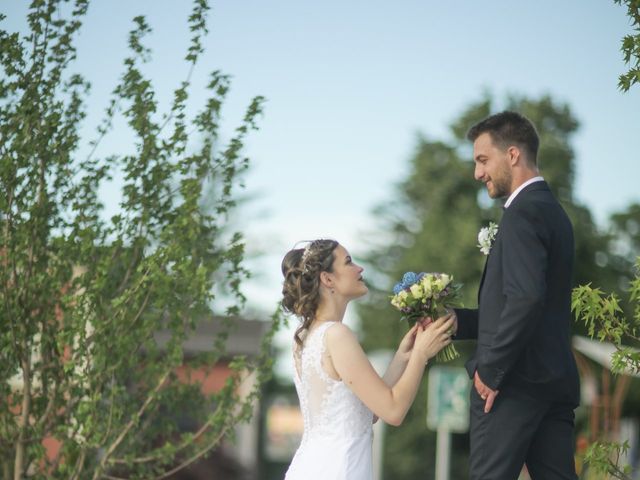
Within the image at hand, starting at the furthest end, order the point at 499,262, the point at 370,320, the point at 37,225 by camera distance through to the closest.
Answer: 1. the point at 370,320
2. the point at 37,225
3. the point at 499,262

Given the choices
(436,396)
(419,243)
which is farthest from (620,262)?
(436,396)

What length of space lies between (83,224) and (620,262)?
3525 centimetres

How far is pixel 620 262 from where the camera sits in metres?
40.2

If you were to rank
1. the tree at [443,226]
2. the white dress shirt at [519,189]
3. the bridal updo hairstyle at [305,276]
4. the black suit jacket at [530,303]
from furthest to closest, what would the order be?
the tree at [443,226] → the bridal updo hairstyle at [305,276] → the white dress shirt at [519,189] → the black suit jacket at [530,303]

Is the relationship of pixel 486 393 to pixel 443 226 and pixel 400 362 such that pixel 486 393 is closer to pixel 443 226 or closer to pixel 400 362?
pixel 400 362

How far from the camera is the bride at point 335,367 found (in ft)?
18.0

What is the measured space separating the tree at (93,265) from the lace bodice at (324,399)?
139 centimetres

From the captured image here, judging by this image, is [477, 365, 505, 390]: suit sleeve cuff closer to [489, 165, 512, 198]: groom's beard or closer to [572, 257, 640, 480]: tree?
[572, 257, 640, 480]: tree

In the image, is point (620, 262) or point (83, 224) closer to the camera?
point (83, 224)

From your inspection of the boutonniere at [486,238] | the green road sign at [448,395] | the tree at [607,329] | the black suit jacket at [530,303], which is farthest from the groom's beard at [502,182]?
the green road sign at [448,395]

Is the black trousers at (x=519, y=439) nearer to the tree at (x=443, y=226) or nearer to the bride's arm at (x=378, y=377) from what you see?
the bride's arm at (x=378, y=377)

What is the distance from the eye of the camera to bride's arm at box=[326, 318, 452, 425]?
5.42 meters

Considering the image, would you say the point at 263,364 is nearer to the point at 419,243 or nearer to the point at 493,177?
the point at 493,177

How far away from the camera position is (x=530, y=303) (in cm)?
493
